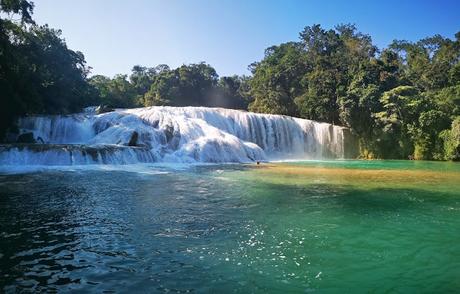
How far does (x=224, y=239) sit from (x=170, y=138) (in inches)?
914

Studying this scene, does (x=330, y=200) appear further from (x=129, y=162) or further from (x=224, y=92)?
Result: (x=224, y=92)

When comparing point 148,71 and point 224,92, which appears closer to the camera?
point 224,92

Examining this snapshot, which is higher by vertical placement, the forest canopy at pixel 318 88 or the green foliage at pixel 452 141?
the forest canopy at pixel 318 88

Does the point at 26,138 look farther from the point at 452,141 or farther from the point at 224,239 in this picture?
the point at 452,141

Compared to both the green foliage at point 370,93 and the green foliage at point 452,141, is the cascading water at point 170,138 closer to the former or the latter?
the green foliage at point 370,93

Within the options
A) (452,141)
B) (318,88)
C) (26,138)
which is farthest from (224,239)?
(318,88)

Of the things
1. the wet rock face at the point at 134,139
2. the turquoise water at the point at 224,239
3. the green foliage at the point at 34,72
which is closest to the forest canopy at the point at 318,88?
the green foliage at the point at 34,72

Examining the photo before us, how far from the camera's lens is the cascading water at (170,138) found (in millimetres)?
21938

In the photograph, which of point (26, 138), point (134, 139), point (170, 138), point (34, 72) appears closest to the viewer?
point (26, 138)

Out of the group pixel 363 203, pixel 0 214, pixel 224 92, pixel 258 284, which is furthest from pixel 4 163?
pixel 224 92

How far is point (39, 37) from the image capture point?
3806 centimetres

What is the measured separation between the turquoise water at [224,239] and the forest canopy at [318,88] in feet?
58.3

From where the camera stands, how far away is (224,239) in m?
7.77

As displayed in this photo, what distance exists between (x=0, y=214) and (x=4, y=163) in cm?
1241
